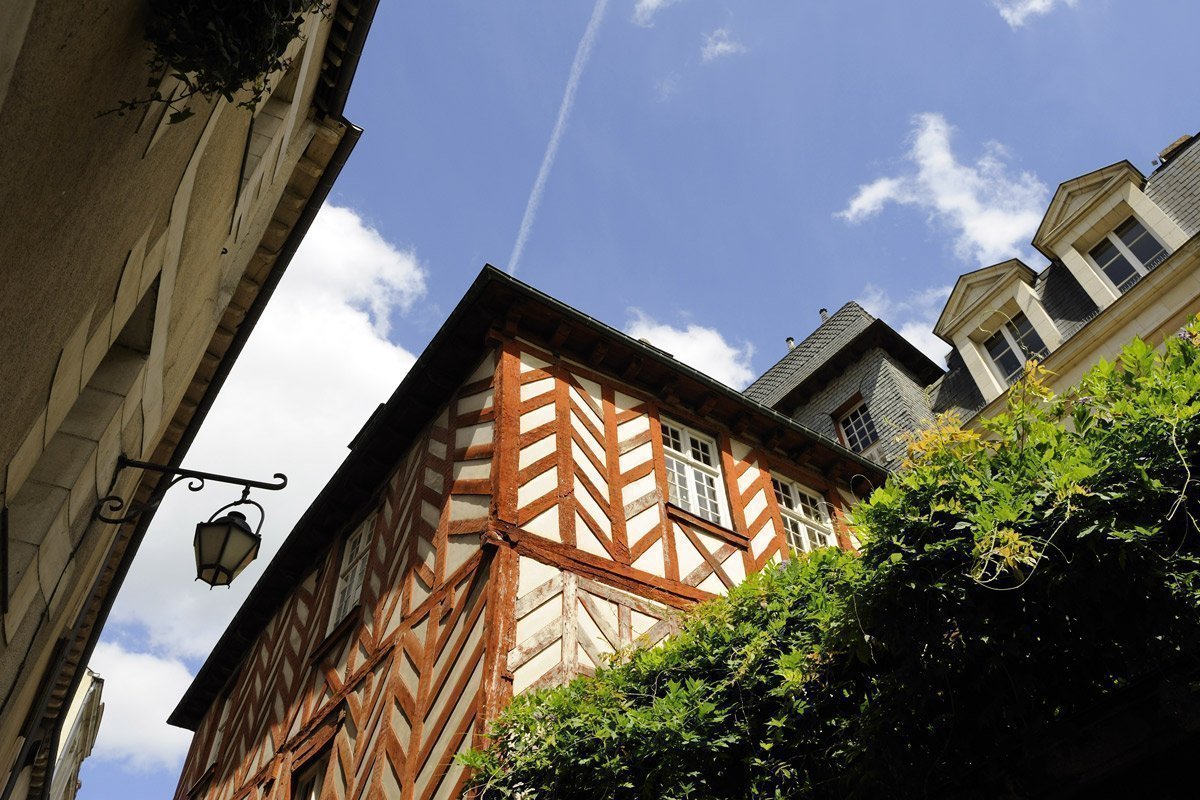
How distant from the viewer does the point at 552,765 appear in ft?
16.0

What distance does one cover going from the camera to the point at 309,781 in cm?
853

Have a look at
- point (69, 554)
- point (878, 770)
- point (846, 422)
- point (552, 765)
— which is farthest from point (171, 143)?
point (846, 422)

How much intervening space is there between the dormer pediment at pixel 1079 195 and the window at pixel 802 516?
5423 millimetres

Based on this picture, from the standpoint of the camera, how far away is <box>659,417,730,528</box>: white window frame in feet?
28.8

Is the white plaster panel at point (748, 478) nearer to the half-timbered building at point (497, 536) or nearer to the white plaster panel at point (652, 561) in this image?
the half-timbered building at point (497, 536)

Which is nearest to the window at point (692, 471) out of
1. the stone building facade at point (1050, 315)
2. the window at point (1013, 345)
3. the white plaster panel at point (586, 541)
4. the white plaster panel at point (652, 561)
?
the white plaster panel at point (652, 561)

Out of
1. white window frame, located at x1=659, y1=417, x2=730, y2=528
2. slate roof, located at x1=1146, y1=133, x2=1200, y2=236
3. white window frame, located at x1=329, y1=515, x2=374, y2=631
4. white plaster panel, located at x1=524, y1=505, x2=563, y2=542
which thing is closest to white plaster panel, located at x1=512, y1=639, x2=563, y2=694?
white plaster panel, located at x1=524, y1=505, x2=563, y2=542

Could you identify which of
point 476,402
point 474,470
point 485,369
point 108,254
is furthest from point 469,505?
point 108,254

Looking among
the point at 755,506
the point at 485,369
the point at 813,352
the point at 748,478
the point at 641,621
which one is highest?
the point at 813,352

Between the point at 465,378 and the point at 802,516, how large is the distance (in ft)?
13.3

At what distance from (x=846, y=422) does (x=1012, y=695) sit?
37.4 feet

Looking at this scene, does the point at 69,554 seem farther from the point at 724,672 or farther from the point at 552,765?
the point at 724,672

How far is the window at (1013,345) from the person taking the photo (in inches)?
476

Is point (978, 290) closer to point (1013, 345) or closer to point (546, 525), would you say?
point (1013, 345)
